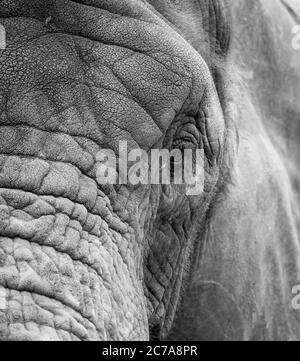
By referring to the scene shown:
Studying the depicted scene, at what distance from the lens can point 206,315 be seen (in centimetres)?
161

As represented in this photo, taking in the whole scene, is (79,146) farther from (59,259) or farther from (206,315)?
(206,315)

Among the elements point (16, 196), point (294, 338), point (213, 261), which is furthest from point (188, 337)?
point (16, 196)

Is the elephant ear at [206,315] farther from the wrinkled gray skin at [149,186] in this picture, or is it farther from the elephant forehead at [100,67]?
the elephant forehead at [100,67]

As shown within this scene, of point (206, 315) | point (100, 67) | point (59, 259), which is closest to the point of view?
point (59, 259)

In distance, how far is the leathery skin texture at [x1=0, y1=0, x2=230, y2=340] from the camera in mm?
1093

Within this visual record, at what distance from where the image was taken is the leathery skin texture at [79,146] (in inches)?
43.0

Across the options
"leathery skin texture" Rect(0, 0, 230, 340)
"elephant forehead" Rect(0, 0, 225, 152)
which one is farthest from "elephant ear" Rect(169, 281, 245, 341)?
"elephant forehead" Rect(0, 0, 225, 152)

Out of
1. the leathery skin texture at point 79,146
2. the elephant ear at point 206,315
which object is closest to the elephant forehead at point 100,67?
the leathery skin texture at point 79,146

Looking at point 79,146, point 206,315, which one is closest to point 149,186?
point 79,146

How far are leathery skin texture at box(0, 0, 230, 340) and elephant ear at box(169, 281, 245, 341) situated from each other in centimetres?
24

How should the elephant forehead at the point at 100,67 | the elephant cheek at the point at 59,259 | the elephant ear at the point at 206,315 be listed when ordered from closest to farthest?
the elephant cheek at the point at 59,259, the elephant forehead at the point at 100,67, the elephant ear at the point at 206,315

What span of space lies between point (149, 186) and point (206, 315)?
39cm

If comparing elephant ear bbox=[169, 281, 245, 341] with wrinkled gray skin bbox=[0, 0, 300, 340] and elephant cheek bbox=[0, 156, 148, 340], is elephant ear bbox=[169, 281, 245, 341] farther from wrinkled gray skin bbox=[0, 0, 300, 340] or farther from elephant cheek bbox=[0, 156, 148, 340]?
elephant cheek bbox=[0, 156, 148, 340]
